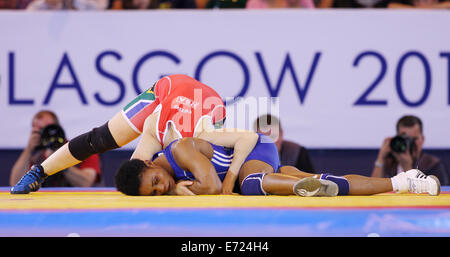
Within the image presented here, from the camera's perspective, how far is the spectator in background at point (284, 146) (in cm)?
371

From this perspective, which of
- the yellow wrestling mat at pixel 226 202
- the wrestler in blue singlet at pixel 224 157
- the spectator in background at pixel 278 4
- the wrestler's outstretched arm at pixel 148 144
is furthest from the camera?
the spectator in background at pixel 278 4

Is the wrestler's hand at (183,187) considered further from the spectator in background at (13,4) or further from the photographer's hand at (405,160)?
the spectator in background at (13,4)

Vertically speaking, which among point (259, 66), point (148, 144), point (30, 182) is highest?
point (259, 66)

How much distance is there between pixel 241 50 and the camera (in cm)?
391

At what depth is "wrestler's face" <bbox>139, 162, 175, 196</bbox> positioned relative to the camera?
2.50m

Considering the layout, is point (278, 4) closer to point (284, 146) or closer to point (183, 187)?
point (284, 146)

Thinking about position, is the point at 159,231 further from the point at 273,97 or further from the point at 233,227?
the point at 273,97

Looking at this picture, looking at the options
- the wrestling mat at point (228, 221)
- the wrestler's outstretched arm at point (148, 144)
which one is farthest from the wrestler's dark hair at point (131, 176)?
the wrestling mat at point (228, 221)

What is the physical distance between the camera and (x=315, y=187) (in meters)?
Answer: 2.33

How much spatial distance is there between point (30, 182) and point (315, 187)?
142cm

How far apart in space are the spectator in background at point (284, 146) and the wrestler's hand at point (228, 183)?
111 centimetres

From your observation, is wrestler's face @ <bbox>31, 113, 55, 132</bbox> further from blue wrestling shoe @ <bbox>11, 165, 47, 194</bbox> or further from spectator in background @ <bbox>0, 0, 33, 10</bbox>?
spectator in background @ <bbox>0, 0, 33, 10</bbox>

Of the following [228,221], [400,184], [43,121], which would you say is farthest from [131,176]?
[43,121]
